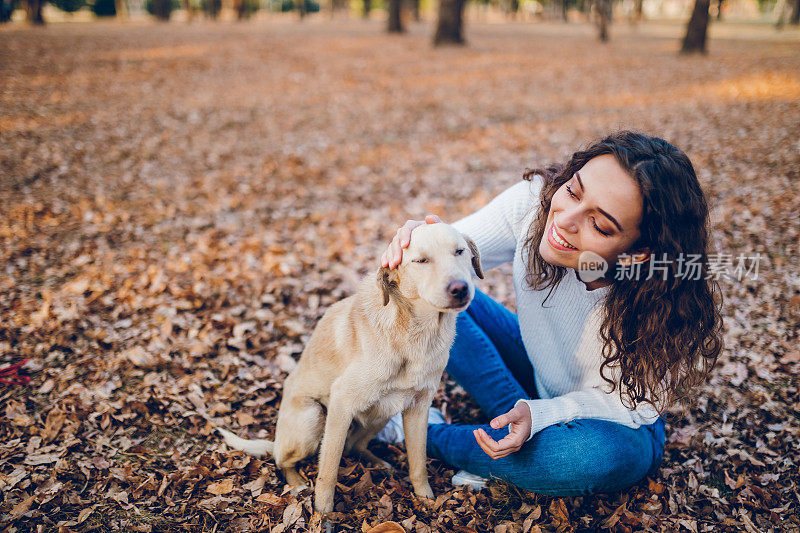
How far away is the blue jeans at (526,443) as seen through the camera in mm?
2859

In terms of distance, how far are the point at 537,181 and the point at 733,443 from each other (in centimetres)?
252

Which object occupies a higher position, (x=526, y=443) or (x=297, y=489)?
(x=526, y=443)

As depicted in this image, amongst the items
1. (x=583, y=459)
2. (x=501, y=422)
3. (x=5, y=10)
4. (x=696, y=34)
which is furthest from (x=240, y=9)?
(x=583, y=459)

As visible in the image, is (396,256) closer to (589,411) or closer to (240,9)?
(589,411)

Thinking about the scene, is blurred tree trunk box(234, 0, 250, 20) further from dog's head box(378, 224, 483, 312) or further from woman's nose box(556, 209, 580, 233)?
woman's nose box(556, 209, 580, 233)

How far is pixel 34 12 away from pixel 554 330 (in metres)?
31.4

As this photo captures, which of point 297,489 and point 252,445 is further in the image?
point 252,445

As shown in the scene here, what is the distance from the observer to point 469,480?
324cm

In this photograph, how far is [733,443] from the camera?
3559 millimetres

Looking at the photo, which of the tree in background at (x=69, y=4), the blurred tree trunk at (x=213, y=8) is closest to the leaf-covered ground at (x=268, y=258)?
the blurred tree trunk at (x=213, y=8)

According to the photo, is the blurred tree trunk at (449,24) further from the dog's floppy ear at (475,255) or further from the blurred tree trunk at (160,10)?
the blurred tree trunk at (160,10)

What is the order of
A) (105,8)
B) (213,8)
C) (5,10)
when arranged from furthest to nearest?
1. (105,8)
2. (213,8)
3. (5,10)

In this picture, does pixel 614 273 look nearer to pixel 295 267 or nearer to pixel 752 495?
pixel 752 495

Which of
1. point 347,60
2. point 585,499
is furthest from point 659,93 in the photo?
point 585,499
